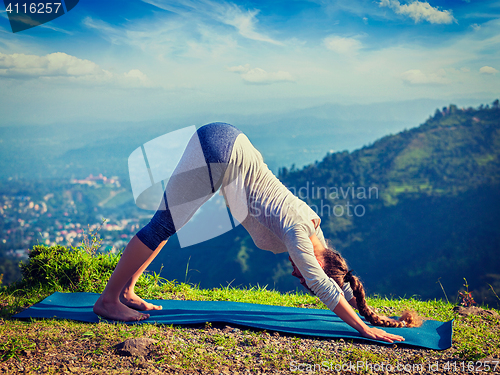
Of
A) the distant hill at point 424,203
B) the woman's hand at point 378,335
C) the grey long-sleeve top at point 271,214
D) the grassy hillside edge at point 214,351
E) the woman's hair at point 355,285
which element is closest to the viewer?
the grassy hillside edge at point 214,351

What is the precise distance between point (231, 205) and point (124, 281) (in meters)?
0.93

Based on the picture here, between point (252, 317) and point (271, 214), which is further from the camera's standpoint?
point (252, 317)

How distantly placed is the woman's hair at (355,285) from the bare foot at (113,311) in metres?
1.44

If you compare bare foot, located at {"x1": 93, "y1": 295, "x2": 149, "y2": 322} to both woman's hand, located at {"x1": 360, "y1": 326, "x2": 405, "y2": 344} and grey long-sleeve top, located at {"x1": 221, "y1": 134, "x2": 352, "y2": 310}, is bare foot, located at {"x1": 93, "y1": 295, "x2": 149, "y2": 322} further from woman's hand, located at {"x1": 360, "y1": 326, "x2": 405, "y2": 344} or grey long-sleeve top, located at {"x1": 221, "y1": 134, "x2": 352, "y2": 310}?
woman's hand, located at {"x1": 360, "y1": 326, "x2": 405, "y2": 344}

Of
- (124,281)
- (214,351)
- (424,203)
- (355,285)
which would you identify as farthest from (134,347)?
(424,203)

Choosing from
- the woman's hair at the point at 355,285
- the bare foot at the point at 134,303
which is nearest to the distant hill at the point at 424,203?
the woman's hair at the point at 355,285

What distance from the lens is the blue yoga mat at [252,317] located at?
261 cm

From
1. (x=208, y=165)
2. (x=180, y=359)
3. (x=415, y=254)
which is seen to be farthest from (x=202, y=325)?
(x=415, y=254)

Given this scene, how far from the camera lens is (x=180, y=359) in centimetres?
209

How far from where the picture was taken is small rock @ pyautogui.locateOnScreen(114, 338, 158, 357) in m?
2.10

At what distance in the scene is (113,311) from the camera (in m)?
2.69

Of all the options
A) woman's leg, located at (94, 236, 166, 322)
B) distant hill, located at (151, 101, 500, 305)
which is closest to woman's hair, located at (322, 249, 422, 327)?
woman's leg, located at (94, 236, 166, 322)

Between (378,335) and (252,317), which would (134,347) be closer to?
(252,317)

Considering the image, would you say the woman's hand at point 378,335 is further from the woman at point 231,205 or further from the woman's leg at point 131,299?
the woman's leg at point 131,299
